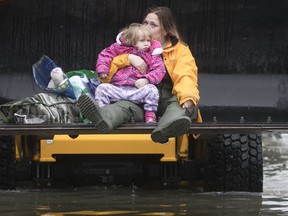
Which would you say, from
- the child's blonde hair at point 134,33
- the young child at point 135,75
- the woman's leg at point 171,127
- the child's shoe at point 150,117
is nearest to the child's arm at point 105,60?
the young child at point 135,75

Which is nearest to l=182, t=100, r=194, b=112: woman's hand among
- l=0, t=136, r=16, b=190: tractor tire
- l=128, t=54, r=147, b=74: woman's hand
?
l=128, t=54, r=147, b=74: woman's hand

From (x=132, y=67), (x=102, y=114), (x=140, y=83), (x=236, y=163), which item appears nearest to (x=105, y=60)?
(x=132, y=67)

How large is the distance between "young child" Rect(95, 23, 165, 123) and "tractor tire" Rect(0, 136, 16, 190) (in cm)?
139

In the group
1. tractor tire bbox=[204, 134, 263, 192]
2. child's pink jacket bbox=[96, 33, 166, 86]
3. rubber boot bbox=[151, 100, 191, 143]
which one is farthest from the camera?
tractor tire bbox=[204, 134, 263, 192]

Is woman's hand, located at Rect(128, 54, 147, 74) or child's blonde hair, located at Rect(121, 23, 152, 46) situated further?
child's blonde hair, located at Rect(121, 23, 152, 46)

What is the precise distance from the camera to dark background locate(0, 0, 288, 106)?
8.10m

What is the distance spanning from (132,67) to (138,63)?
0.06m

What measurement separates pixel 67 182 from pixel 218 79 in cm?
157

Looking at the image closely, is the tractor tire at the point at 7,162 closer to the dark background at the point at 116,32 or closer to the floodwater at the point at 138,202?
the floodwater at the point at 138,202

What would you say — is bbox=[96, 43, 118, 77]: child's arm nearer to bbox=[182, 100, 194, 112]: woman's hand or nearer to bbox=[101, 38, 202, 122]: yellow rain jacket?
bbox=[101, 38, 202, 122]: yellow rain jacket

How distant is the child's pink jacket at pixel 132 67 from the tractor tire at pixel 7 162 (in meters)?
1.37

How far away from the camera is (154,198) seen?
760 centimetres

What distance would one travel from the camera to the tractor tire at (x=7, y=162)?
26.2 feet

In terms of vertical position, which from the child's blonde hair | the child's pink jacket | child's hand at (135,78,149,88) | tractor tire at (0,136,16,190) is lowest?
tractor tire at (0,136,16,190)
